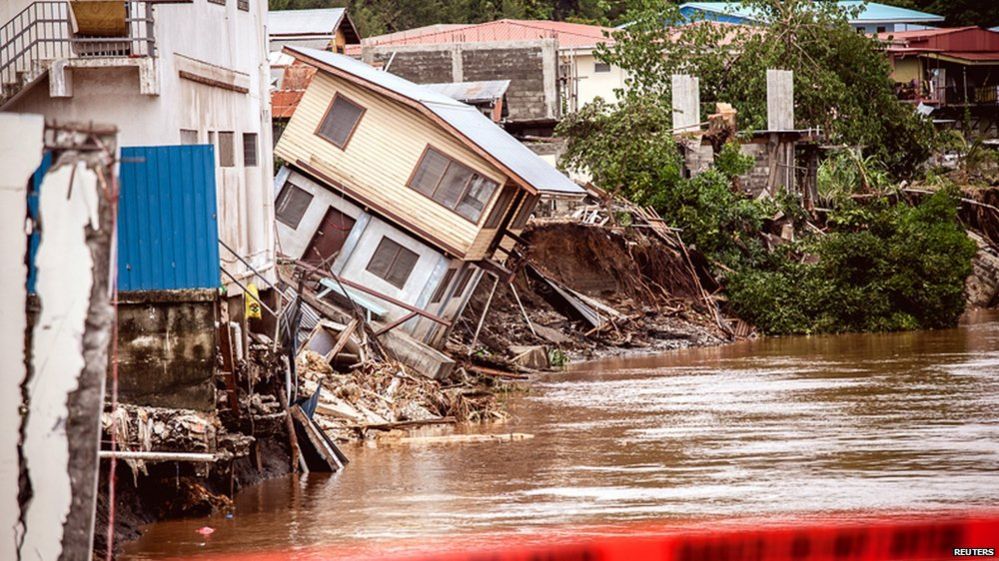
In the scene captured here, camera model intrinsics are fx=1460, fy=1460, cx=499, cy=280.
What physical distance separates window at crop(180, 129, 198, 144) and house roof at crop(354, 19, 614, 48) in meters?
34.4

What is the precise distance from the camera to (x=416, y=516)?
13.7 meters

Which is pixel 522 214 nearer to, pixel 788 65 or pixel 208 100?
pixel 208 100

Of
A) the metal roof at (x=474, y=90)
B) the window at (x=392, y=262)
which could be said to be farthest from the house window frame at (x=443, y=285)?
the metal roof at (x=474, y=90)

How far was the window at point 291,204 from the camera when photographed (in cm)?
2727

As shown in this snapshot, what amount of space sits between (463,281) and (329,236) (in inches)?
104

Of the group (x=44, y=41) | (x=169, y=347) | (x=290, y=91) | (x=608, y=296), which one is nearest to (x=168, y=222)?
(x=169, y=347)

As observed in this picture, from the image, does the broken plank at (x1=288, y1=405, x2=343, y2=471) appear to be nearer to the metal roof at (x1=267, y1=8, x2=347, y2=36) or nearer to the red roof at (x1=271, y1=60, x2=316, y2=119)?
the red roof at (x1=271, y1=60, x2=316, y2=119)

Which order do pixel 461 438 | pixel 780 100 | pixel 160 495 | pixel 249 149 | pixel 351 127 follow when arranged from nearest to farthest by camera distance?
A: pixel 160 495 < pixel 461 438 < pixel 249 149 < pixel 351 127 < pixel 780 100

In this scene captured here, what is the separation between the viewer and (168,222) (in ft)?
45.3

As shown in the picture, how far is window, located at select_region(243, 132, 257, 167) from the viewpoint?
20672mm

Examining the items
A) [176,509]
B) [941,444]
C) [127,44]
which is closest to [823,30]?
[941,444]

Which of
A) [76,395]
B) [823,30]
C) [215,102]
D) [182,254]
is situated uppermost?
[823,30]

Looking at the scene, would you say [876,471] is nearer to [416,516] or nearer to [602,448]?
[602,448]

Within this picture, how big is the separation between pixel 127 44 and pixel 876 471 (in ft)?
30.9
